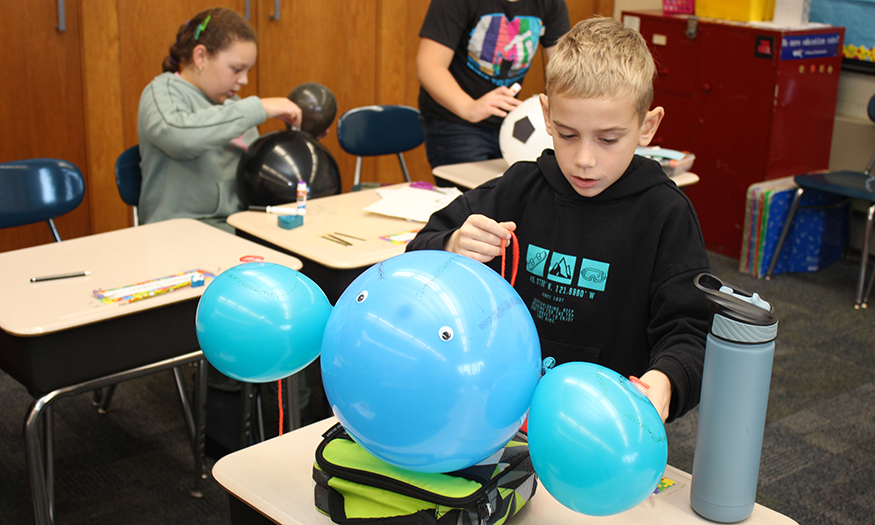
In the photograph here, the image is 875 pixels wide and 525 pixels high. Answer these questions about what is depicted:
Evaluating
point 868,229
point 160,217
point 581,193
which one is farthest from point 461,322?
point 868,229

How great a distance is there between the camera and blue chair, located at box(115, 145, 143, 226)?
249 cm

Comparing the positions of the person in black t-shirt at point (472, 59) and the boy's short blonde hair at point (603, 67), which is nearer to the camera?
the boy's short blonde hair at point (603, 67)

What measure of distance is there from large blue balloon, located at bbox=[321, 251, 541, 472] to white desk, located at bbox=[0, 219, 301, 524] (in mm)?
921

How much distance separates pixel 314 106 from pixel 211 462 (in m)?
1.16

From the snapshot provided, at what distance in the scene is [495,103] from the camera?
7.47ft

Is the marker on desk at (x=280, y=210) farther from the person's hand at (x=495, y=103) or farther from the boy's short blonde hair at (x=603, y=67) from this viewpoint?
the boy's short blonde hair at (x=603, y=67)

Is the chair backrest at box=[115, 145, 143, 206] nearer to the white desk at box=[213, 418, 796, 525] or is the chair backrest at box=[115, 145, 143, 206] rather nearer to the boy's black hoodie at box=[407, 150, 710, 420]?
the boy's black hoodie at box=[407, 150, 710, 420]

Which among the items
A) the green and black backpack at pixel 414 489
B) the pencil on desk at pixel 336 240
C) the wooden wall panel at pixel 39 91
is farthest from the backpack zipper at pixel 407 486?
the wooden wall panel at pixel 39 91

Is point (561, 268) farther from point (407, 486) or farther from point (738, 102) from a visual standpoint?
point (738, 102)

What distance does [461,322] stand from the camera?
0.72m

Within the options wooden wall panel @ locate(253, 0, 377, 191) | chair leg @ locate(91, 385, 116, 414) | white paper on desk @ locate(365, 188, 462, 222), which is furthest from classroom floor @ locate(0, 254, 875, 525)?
wooden wall panel @ locate(253, 0, 377, 191)

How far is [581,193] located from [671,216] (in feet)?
0.46

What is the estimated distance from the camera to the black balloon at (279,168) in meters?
2.28

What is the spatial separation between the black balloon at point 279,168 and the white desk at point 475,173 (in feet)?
1.37
